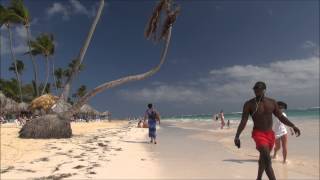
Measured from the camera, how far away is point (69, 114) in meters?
17.2

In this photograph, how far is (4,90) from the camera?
7006cm

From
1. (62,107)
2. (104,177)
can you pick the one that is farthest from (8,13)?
(104,177)

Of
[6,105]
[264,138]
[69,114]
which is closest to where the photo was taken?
[264,138]

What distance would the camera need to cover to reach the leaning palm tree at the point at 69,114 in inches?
639

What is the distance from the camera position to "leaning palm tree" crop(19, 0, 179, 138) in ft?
53.3

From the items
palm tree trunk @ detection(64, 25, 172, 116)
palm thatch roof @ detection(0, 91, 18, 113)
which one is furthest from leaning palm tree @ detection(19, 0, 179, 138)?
palm thatch roof @ detection(0, 91, 18, 113)

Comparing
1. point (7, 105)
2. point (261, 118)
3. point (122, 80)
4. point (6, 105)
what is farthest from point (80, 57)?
point (7, 105)

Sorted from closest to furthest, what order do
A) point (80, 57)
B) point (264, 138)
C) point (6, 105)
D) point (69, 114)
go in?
point (264, 138) < point (69, 114) < point (80, 57) < point (6, 105)

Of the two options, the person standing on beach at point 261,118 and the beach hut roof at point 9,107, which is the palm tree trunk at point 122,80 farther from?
the beach hut roof at point 9,107

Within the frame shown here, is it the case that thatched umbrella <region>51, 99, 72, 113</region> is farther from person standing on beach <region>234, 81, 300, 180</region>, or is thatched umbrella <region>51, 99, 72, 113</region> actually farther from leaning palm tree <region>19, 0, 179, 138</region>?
person standing on beach <region>234, 81, 300, 180</region>

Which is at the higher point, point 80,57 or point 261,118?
point 80,57

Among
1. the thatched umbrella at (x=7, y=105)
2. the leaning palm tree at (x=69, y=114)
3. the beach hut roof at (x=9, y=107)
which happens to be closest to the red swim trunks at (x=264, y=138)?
the leaning palm tree at (x=69, y=114)

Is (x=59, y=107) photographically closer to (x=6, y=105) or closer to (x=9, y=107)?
(x=6, y=105)

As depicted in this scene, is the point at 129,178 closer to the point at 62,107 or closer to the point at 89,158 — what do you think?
the point at 89,158
